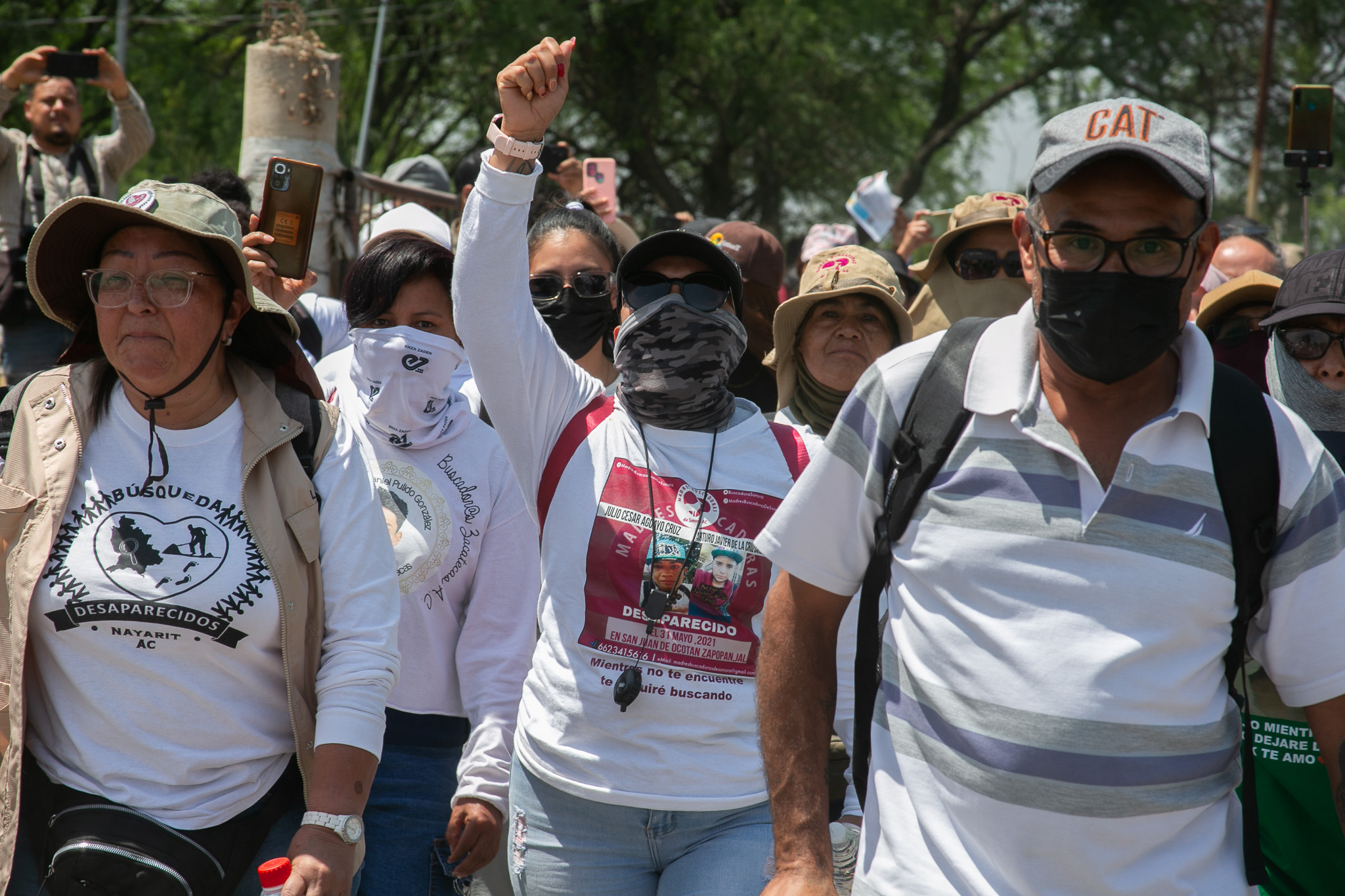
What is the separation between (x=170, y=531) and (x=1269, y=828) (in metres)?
2.80

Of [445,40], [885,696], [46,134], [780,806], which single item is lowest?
[780,806]

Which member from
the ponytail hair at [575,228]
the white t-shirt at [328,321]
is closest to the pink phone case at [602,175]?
the white t-shirt at [328,321]

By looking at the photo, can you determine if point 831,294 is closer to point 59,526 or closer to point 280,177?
point 280,177

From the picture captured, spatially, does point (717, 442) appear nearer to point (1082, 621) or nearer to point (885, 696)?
point (885, 696)

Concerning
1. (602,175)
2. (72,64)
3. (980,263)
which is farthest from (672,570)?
(72,64)

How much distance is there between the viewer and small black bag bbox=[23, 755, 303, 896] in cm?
251

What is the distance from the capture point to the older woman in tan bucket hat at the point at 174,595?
8.44 ft

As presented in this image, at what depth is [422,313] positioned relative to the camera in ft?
12.5

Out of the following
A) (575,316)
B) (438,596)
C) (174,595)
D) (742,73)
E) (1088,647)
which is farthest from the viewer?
(742,73)

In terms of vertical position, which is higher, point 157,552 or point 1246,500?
point 1246,500

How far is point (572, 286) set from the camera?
13.1 feet

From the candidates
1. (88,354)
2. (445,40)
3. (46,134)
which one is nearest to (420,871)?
(88,354)

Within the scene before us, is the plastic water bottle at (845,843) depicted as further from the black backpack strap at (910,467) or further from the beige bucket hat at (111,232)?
the beige bucket hat at (111,232)

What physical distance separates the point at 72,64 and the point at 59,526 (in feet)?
15.1
